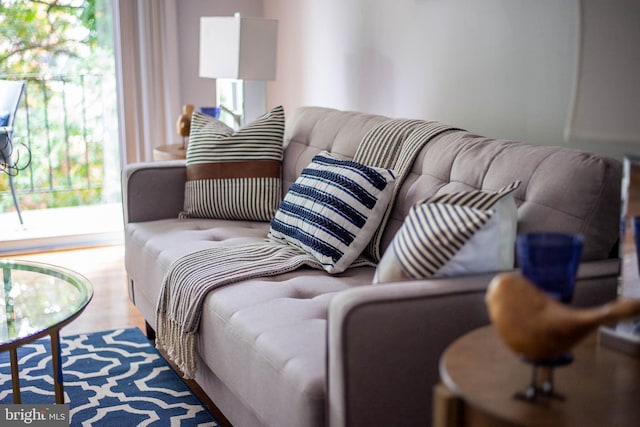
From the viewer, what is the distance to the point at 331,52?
13.3 ft

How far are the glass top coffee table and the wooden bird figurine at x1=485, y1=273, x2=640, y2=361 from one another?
1.31 metres

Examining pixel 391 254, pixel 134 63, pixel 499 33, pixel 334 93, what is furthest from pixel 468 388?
pixel 134 63

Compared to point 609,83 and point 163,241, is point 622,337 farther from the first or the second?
point 163,241

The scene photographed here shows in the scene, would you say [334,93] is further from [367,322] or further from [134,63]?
[367,322]

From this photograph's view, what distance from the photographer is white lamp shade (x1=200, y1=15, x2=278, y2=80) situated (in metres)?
3.73

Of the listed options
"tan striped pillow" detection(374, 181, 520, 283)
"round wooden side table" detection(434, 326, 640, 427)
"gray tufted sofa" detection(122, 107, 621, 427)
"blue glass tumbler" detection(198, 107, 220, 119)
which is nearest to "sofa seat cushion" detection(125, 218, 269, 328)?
"gray tufted sofa" detection(122, 107, 621, 427)

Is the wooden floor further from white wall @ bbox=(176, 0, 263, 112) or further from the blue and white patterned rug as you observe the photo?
white wall @ bbox=(176, 0, 263, 112)

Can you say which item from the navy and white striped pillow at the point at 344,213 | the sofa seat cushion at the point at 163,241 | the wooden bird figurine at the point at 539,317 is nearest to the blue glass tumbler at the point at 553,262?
the wooden bird figurine at the point at 539,317

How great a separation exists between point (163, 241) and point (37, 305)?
64 centimetres

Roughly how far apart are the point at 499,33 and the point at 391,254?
4.13 feet

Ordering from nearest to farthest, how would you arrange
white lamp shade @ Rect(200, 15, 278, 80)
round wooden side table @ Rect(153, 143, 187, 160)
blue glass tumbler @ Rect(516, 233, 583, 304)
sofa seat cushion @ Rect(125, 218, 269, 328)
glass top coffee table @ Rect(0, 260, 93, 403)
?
blue glass tumbler @ Rect(516, 233, 583, 304), glass top coffee table @ Rect(0, 260, 93, 403), sofa seat cushion @ Rect(125, 218, 269, 328), white lamp shade @ Rect(200, 15, 278, 80), round wooden side table @ Rect(153, 143, 187, 160)

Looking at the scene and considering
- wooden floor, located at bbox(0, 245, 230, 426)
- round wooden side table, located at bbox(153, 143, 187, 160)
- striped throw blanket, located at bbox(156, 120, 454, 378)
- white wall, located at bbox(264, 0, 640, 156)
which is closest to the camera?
striped throw blanket, located at bbox(156, 120, 454, 378)

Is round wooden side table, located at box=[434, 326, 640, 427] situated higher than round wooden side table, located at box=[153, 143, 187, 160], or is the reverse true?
round wooden side table, located at box=[434, 326, 640, 427]

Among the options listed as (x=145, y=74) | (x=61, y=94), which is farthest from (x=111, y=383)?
(x=61, y=94)
